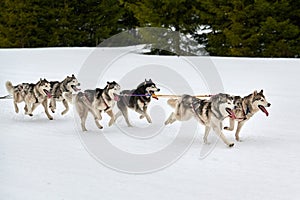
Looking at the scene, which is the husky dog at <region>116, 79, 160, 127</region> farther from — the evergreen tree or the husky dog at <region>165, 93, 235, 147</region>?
the evergreen tree

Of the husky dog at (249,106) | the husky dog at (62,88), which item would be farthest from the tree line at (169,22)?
the husky dog at (249,106)

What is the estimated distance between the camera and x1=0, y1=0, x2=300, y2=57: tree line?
17172 mm

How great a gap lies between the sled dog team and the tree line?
11533 mm

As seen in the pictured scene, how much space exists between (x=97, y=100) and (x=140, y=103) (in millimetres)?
776

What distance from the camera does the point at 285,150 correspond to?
17.5 feet

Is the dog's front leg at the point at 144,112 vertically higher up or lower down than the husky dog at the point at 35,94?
lower down

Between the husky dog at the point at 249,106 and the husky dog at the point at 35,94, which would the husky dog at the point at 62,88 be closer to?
the husky dog at the point at 35,94

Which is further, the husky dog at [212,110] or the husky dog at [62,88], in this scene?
the husky dog at [62,88]

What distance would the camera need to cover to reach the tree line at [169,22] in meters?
17.2

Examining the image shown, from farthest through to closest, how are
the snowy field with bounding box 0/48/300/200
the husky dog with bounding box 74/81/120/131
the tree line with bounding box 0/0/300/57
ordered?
the tree line with bounding box 0/0/300/57 → the husky dog with bounding box 74/81/120/131 → the snowy field with bounding box 0/48/300/200

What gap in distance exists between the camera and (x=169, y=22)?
63.3 feet

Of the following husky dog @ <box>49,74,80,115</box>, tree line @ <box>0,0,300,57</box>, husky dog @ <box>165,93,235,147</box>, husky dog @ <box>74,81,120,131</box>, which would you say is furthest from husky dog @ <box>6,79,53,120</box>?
tree line @ <box>0,0,300,57</box>

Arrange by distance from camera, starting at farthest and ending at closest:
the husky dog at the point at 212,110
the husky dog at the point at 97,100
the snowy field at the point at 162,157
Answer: the husky dog at the point at 97,100 → the husky dog at the point at 212,110 → the snowy field at the point at 162,157

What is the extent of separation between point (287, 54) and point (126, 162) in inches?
557
